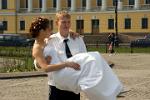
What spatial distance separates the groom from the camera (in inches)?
260

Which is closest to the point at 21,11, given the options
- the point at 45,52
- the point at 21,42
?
the point at 21,42

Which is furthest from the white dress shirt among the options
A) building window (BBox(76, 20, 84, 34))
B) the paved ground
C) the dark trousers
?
building window (BBox(76, 20, 84, 34))

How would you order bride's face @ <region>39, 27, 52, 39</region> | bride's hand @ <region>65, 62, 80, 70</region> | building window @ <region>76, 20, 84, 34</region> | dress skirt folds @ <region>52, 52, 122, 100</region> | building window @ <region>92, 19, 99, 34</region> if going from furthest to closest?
building window @ <region>76, 20, 84, 34</region>, building window @ <region>92, 19, 99, 34</region>, bride's face @ <region>39, 27, 52, 39</region>, bride's hand @ <region>65, 62, 80, 70</region>, dress skirt folds @ <region>52, 52, 122, 100</region>

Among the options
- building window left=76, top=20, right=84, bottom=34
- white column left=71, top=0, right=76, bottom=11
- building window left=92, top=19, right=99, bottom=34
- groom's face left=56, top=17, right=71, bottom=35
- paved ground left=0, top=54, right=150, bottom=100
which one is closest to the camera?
groom's face left=56, top=17, right=71, bottom=35

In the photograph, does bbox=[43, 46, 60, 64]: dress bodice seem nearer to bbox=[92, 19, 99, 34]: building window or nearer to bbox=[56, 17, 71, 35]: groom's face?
bbox=[56, 17, 71, 35]: groom's face

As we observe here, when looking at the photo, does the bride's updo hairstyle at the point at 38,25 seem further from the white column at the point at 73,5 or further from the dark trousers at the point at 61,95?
the white column at the point at 73,5

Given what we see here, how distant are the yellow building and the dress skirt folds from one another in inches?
2964

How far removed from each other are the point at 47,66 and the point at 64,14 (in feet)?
2.23

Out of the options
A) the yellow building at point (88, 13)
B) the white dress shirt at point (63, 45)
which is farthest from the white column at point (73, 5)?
the white dress shirt at point (63, 45)

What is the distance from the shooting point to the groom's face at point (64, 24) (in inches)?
258

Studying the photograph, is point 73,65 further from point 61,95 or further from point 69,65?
point 61,95

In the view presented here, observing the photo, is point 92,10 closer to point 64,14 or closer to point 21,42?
point 21,42

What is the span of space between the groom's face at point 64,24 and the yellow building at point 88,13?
246 feet

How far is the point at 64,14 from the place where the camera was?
258 inches
